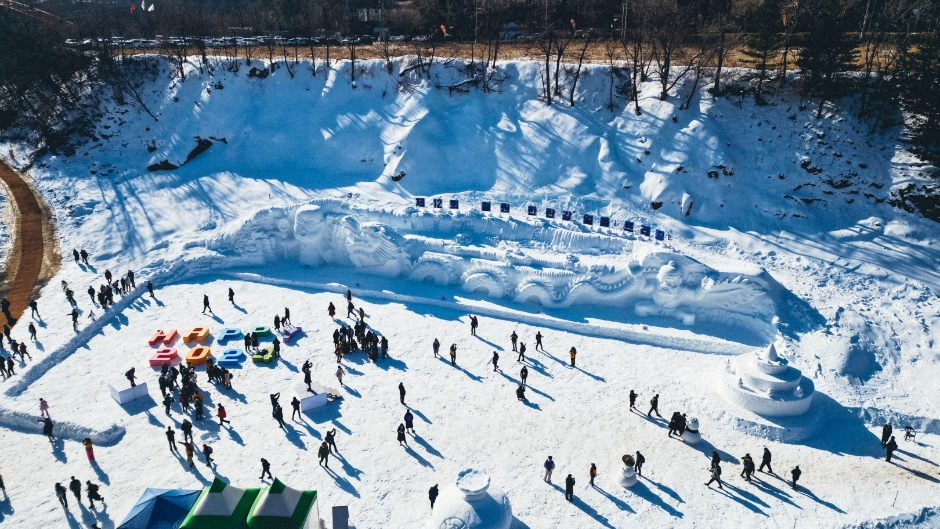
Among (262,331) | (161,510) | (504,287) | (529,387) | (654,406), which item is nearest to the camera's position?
(161,510)

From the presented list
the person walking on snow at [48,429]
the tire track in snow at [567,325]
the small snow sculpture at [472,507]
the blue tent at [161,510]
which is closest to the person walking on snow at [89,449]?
the person walking on snow at [48,429]

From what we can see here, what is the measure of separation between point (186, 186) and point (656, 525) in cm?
2818

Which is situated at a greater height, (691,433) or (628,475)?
(691,433)

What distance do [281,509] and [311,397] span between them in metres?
5.59

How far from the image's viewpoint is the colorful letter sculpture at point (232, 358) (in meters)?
22.0

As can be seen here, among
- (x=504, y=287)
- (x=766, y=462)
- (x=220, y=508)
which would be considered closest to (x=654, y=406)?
(x=766, y=462)

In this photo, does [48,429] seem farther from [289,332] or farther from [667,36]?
[667,36]

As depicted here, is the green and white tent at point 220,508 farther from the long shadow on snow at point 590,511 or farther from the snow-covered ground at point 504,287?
the long shadow on snow at point 590,511

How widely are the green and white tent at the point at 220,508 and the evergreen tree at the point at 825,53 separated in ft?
99.5

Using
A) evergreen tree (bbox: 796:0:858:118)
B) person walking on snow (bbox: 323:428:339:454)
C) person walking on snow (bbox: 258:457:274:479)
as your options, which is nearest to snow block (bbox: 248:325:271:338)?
person walking on snow (bbox: 323:428:339:454)

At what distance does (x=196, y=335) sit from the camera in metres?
23.2

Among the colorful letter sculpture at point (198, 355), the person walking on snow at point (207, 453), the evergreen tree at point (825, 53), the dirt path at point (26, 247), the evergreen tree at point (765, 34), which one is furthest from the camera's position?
the evergreen tree at point (765, 34)

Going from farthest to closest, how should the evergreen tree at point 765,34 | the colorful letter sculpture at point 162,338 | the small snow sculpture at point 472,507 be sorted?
the evergreen tree at point 765,34, the colorful letter sculpture at point 162,338, the small snow sculpture at point 472,507

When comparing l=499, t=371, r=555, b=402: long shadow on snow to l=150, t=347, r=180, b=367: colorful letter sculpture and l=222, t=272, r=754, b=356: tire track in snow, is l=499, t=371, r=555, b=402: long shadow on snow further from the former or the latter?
l=150, t=347, r=180, b=367: colorful letter sculpture
